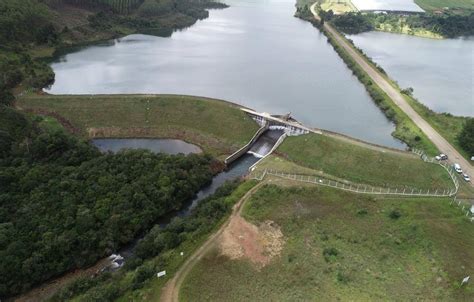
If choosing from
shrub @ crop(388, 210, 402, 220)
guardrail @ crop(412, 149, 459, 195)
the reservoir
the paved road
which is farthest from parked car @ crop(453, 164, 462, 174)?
shrub @ crop(388, 210, 402, 220)

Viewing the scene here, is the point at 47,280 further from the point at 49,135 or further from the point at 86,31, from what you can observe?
the point at 86,31

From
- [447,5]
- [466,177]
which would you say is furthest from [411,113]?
[447,5]

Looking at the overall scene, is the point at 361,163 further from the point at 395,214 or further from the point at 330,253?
the point at 330,253

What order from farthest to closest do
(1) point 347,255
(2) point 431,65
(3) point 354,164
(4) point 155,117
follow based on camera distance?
(2) point 431,65, (4) point 155,117, (3) point 354,164, (1) point 347,255

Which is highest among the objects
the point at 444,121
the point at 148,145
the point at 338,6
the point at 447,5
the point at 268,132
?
the point at 447,5

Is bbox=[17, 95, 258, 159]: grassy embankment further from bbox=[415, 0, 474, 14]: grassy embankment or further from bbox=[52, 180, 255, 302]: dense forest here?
bbox=[415, 0, 474, 14]: grassy embankment

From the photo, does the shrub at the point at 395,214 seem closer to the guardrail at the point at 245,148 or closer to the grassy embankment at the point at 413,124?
the grassy embankment at the point at 413,124
